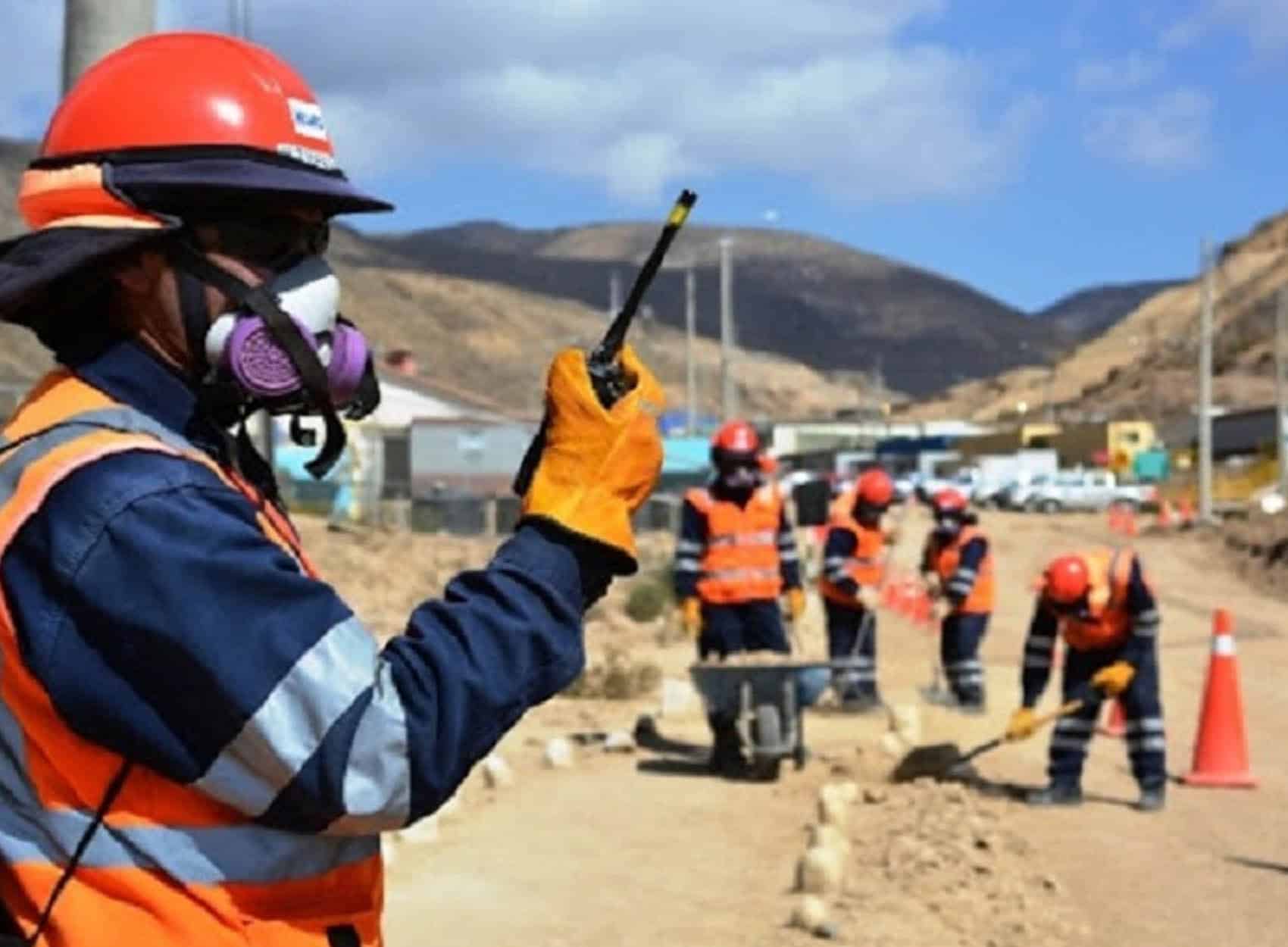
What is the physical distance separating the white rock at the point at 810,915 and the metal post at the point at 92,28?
4066 mm

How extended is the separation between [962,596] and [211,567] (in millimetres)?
14474

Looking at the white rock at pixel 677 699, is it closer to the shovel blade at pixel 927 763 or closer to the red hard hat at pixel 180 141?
the shovel blade at pixel 927 763

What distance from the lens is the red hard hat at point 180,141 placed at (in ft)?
8.56

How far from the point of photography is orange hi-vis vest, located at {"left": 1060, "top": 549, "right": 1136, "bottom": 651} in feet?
38.7

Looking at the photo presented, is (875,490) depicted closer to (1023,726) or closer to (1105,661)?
(1023,726)

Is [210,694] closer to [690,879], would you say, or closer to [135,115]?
[135,115]

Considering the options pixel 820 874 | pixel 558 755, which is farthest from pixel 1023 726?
pixel 820 874

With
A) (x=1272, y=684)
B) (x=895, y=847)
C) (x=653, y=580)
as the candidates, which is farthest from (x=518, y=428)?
(x=895, y=847)

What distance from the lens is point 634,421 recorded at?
2.74 meters

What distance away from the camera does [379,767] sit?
96.3 inches

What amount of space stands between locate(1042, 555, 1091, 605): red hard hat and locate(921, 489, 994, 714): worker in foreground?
4597 mm

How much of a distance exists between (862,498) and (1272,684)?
4764 mm

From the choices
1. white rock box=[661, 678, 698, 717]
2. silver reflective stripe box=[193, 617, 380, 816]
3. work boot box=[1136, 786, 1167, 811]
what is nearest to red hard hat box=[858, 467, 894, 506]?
white rock box=[661, 678, 698, 717]

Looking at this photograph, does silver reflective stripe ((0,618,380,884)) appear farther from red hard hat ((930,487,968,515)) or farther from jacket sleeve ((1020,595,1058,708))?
red hard hat ((930,487,968,515))
